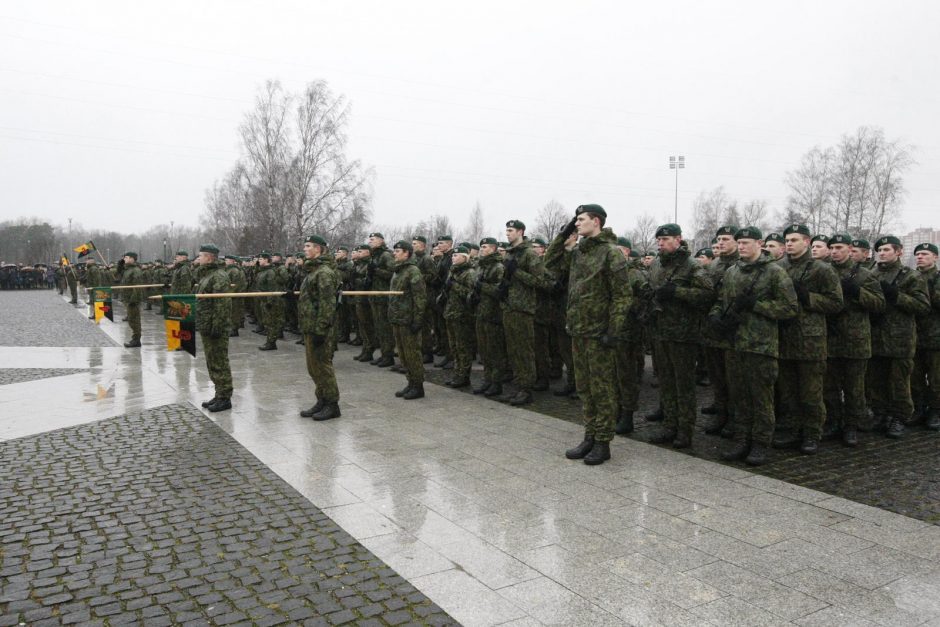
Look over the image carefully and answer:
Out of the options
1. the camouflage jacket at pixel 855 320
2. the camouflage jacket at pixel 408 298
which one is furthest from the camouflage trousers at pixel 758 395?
the camouflage jacket at pixel 408 298

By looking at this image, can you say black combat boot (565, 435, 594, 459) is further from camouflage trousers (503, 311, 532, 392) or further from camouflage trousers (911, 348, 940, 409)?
camouflage trousers (911, 348, 940, 409)

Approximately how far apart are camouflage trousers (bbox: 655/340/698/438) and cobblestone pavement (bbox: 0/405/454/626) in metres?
3.96

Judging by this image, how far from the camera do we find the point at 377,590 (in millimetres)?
3947

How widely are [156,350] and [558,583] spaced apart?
14.5m

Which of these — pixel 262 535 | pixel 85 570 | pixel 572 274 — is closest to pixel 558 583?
pixel 262 535

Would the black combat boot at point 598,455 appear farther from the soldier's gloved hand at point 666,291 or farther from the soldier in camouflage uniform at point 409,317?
the soldier in camouflage uniform at point 409,317

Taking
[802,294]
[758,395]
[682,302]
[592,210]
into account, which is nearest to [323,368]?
[592,210]

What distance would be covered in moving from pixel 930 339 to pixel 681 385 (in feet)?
11.8

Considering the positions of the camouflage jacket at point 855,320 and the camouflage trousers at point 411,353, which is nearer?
the camouflage jacket at point 855,320

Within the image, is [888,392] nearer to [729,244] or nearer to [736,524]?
[729,244]

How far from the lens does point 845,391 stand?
7480 millimetres

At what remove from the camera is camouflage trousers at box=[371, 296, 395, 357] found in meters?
13.3

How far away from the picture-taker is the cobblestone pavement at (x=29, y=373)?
A: 38.7 ft

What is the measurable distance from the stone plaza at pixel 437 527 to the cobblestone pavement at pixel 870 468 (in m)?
0.04
